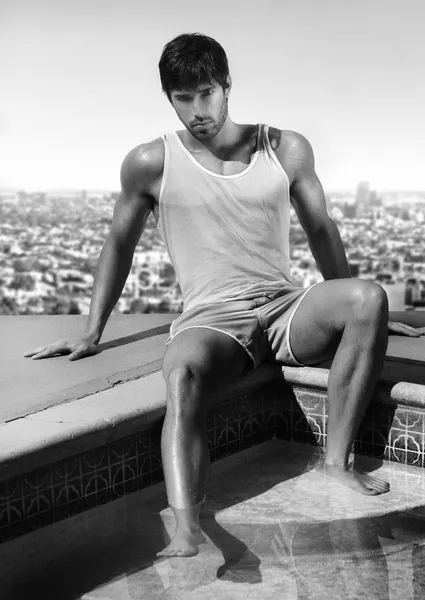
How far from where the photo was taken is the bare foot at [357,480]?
2.44 meters

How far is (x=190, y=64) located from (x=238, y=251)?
1.91ft

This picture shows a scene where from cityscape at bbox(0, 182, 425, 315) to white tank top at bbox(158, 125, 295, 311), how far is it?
11844 millimetres

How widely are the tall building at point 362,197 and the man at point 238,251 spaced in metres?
12.9

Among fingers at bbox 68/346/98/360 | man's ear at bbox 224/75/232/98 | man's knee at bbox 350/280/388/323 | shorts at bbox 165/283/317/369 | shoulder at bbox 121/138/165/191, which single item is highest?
man's ear at bbox 224/75/232/98

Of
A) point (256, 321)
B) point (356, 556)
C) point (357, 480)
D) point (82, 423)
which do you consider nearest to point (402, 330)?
point (256, 321)

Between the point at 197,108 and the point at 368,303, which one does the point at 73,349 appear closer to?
the point at 197,108

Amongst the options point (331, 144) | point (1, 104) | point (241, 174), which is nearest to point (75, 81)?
point (1, 104)

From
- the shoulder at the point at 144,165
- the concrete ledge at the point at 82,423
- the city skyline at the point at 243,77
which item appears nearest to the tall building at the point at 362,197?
the city skyline at the point at 243,77

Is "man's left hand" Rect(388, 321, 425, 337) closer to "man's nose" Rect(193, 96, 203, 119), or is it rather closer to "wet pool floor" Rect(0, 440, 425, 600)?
"wet pool floor" Rect(0, 440, 425, 600)

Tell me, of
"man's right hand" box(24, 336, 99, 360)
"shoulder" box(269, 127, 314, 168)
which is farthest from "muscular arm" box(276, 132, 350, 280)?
"man's right hand" box(24, 336, 99, 360)

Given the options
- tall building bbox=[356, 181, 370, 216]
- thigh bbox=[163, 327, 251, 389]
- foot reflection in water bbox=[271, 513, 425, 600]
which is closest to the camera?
foot reflection in water bbox=[271, 513, 425, 600]

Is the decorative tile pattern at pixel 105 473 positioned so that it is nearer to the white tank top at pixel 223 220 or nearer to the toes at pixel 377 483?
the white tank top at pixel 223 220

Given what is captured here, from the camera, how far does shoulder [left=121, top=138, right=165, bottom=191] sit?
2.80 metres

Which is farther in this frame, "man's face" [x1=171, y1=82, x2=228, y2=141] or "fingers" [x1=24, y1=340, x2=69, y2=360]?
"fingers" [x1=24, y1=340, x2=69, y2=360]
